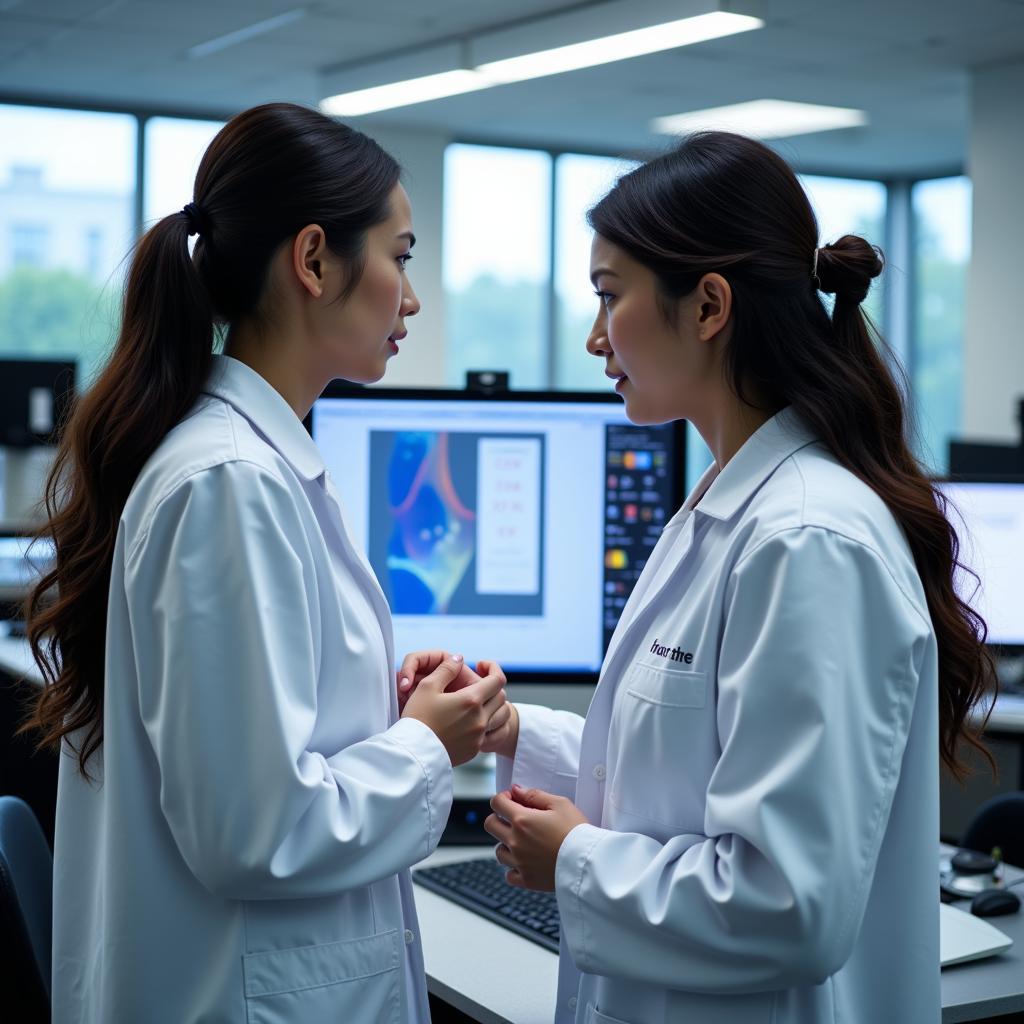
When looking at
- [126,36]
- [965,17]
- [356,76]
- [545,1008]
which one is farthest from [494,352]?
[545,1008]

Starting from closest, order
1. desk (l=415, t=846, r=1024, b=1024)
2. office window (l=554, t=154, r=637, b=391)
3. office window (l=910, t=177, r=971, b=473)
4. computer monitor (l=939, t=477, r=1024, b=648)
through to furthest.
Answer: desk (l=415, t=846, r=1024, b=1024), computer monitor (l=939, t=477, r=1024, b=648), office window (l=554, t=154, r=637, b=391), office window (l=910, t=177, r=971, b=473)

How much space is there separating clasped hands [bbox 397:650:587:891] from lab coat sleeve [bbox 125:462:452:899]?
0.15 metres

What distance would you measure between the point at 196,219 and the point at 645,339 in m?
0.46

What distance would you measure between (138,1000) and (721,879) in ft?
1.72

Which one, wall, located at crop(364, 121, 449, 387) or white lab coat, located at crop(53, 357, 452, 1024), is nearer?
white lab coat, located at crop(53, 357, 452, 1024)

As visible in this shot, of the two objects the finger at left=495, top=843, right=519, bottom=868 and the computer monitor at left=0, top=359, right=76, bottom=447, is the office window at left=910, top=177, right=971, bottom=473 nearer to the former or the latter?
the computer monitor at left=0, top=359, right=76, bottom=447

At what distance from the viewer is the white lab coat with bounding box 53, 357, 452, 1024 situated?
108cm

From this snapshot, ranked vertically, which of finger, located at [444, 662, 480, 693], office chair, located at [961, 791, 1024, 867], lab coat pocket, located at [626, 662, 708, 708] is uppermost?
lab coat pocket, located at [626, 662, 708, 708]

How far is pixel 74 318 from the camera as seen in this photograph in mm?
7379

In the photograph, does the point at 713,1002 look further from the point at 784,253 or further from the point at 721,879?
the point at 784,253

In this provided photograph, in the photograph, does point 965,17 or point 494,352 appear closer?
point 965,17

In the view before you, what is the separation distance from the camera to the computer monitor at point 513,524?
206 centimetres

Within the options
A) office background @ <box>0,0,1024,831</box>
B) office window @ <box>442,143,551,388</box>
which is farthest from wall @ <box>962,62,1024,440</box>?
office window @ <box>442,143,551,388</box>

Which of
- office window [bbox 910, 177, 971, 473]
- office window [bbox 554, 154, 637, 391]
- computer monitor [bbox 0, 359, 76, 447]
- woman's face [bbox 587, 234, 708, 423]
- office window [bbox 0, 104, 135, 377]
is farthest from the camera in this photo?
office window [bbox 910, 177, 971, 473]
